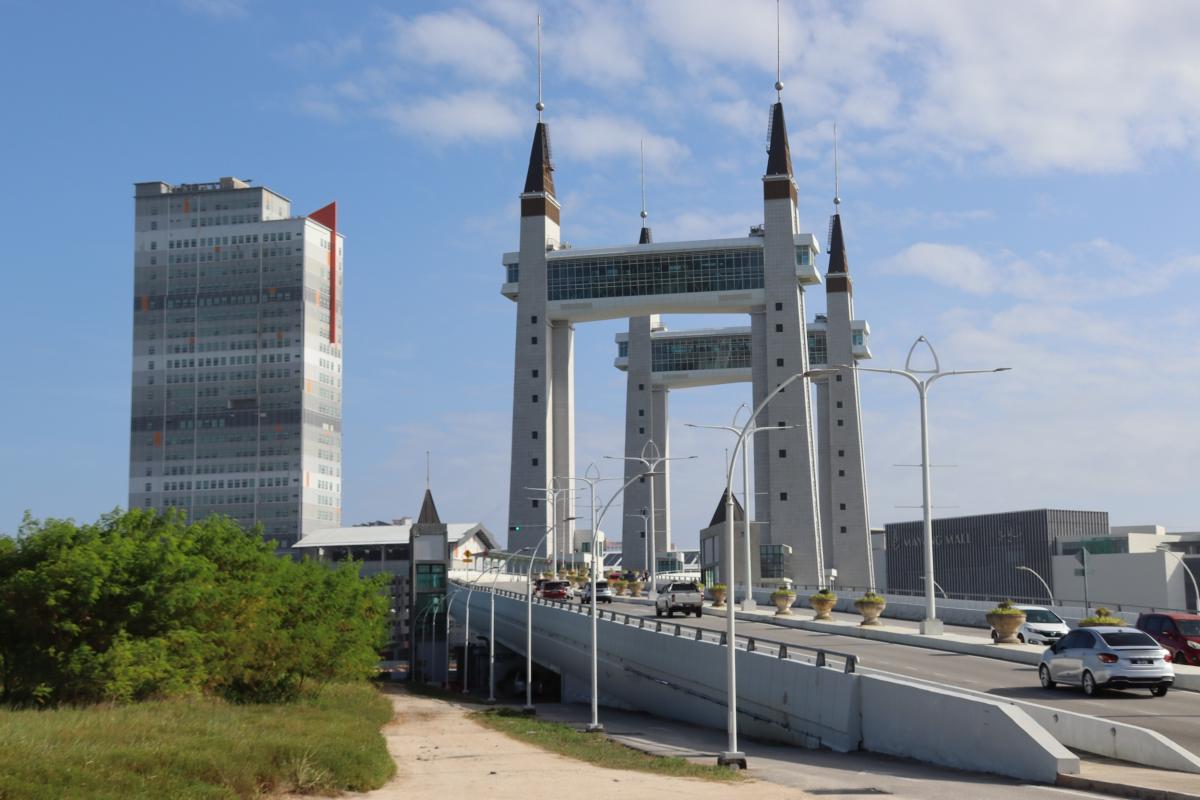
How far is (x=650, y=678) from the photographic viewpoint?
1937 inches

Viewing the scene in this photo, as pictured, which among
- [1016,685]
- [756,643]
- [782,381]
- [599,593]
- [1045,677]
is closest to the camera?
[1045,677]

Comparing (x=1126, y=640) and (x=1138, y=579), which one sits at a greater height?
(x=1126, y=640)

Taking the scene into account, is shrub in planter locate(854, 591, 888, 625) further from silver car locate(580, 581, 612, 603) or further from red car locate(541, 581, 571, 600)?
red car locate(541, 581, 571, 600)

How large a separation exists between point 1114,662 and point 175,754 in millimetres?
21314

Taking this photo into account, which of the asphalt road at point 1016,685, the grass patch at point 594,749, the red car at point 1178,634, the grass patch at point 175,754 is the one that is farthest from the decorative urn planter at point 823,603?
the grass patch at point 175,754

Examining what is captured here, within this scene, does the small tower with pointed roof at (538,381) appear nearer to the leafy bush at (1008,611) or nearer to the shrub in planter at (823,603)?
the shrub in planter at (823,603)

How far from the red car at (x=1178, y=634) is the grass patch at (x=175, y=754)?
77.1 feet

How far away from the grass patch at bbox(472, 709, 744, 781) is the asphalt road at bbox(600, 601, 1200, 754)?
7.77 m

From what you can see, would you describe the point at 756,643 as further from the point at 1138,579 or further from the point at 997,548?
the point at 997,548

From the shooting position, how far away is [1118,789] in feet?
66.1

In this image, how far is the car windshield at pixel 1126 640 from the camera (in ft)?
103

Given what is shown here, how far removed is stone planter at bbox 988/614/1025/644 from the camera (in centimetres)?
4527

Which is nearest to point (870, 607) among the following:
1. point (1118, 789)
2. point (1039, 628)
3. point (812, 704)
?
point (1039, 628)

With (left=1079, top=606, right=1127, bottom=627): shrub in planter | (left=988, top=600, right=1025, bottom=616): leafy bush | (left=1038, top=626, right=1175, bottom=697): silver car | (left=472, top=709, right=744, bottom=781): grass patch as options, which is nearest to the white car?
(left=988, top=600, right=1025, bottom=616): leafy bush
